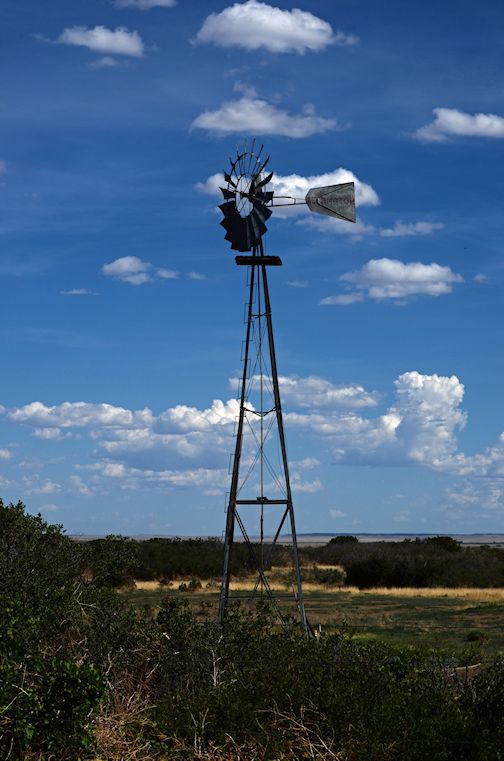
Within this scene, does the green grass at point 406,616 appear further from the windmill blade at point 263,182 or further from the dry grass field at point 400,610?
the windmill blade at point 263,182

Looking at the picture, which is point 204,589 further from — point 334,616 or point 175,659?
point 175,659

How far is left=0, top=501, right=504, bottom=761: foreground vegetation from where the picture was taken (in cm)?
1112

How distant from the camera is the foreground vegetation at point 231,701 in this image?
36.5ft

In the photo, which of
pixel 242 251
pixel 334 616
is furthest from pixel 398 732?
pixel 334 616

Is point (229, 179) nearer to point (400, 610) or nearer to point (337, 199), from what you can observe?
point (337, 199)

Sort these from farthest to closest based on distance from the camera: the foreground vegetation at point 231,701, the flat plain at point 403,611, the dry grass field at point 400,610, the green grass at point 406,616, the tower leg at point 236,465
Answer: the dry grass field at point 400,610
the flat plain at point 403,611
the green grass at point 406,616
the tower leg at point 236,465
the foreground vegetation at point 231,701

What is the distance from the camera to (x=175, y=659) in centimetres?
1494

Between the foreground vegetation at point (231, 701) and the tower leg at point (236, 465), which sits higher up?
the tower leg at point (236, 465)

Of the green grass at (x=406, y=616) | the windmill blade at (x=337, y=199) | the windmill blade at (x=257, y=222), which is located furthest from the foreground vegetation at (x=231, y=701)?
the windmill blade at (x=337, y=199)

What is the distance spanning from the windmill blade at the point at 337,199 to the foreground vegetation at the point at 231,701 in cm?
1011

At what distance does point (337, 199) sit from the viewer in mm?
22281

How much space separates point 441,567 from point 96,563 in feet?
120

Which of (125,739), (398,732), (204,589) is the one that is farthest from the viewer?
(204,589)

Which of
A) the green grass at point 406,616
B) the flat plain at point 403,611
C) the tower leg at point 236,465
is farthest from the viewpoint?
the flat plain at point 403,611
